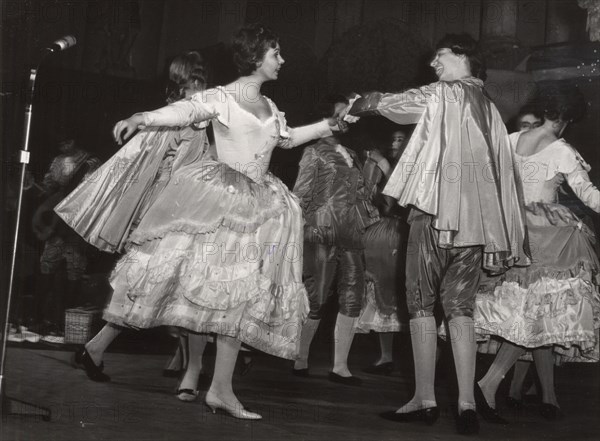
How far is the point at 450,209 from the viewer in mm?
3133

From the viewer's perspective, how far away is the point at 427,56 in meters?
6.51

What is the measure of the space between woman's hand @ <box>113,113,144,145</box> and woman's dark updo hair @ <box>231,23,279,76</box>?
2.15ft

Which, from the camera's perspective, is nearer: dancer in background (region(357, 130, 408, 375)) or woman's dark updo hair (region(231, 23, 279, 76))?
woman's dark updo hair (region(231, 23, 279, 76))

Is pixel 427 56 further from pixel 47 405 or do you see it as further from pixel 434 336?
pixel 47 405

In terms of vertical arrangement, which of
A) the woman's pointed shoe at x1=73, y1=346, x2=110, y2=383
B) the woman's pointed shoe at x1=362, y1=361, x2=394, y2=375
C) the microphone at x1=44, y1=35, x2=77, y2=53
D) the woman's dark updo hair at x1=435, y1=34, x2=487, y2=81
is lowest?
the woman's pointed shoe at x1=362, y1=361, x2=394, y2=375

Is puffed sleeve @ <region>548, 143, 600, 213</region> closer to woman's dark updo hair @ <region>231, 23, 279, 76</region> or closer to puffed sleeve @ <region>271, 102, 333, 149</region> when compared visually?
puffed sleeve @ <region>271, 102, 333, 149</region>

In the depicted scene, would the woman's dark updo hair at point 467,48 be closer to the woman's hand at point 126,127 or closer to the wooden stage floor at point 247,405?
the woman's hand at point 126,127

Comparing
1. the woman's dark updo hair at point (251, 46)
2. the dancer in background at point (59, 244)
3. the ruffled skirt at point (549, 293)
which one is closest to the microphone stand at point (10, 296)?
the woman's dark updo hair at point (251, 46)

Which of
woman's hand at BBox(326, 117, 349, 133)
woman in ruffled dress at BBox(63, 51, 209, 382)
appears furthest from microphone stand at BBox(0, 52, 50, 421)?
woman's hand at BBox(326, 117, 349, 133)

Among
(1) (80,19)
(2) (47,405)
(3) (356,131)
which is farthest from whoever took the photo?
(1) (80,19)

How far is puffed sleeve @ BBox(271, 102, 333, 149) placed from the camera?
3.42 metres

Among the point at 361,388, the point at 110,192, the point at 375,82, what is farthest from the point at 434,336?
the point at 375,82

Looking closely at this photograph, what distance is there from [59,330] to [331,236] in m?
2.04

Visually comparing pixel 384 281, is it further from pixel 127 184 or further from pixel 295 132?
pixel 127 184
